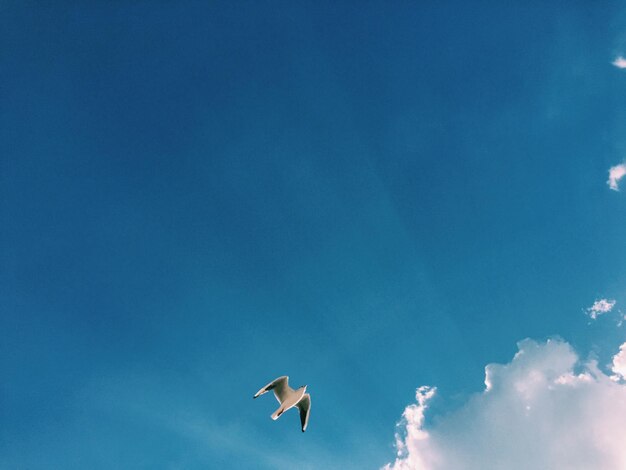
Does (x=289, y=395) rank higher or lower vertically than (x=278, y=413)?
higher

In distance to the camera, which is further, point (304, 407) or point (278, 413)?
point (304, 407)

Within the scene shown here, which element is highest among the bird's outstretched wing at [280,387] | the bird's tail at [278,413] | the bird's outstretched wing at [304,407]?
the bird's outstretched wing at [280,387]

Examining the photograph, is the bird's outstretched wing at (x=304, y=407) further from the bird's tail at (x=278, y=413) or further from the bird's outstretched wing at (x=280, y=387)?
the bird's tail at (x=278, y=413)

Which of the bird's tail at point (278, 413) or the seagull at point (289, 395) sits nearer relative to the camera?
the bird's tail at point (278, 413)

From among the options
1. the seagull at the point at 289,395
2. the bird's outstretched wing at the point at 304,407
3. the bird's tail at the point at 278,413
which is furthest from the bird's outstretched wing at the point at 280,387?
the bird's tail at the point at 278,413

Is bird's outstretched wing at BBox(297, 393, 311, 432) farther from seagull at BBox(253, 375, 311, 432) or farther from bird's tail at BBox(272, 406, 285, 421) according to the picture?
bird's tail at BBox(272, 406, 285, 421)

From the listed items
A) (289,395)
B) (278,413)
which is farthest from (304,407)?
(278,413)

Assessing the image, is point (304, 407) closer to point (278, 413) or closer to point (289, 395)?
point (289, 395)

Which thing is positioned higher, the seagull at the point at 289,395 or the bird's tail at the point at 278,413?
the seagull at the point at 289,395

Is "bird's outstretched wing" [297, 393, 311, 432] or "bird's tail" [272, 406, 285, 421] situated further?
"bird's outstretched wing" [297, 393, 311, 432]

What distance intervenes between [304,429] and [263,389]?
4803 millimetres

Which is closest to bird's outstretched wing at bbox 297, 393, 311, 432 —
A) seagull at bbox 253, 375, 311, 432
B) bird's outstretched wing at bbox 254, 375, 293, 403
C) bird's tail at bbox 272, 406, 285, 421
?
seagull at bbox 253, 375, 311, 432

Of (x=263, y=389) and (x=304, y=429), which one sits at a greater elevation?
(x=263, y=389)

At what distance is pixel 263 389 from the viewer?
1231 inches
